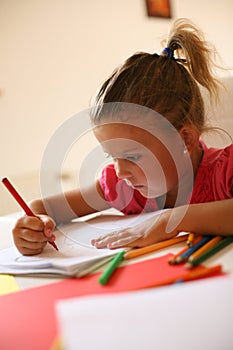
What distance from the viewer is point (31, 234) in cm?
63

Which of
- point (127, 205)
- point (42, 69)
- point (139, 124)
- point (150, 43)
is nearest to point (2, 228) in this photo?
point (127, 205)

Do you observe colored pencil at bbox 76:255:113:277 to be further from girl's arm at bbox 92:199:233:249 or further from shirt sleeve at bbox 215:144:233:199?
shirt sleeve at bbox 215:144:233:199

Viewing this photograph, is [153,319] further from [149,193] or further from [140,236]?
[149,193]

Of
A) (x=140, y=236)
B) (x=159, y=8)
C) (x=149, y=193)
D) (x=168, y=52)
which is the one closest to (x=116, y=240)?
(x=140, y=236)

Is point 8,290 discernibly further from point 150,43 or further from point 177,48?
point 150,43

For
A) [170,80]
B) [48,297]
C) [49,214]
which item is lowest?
[49,214]

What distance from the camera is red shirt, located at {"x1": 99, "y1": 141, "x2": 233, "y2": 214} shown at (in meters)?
0.76

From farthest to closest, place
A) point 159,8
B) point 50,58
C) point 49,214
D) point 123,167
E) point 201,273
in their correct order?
point 159,8
point 50,58
point 49,214
point 123,167
point 201,273

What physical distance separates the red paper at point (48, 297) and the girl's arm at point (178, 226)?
0.27 ft

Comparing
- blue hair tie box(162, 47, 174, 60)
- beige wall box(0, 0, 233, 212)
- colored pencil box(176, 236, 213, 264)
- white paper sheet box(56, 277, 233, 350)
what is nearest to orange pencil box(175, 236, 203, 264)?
colored pencil box(176, 236, 213, 264)

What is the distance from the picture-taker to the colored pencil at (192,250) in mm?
472

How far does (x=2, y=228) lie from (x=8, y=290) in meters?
0.40

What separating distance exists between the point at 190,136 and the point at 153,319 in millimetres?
595

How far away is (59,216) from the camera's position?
845 mm
